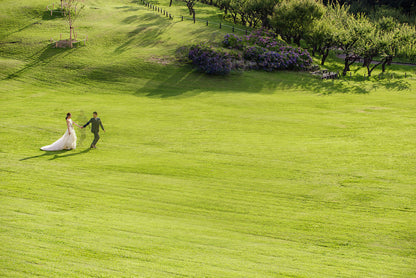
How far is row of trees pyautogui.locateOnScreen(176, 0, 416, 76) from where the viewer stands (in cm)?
6588

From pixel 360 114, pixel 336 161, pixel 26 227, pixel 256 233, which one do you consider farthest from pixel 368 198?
pixel 360 114

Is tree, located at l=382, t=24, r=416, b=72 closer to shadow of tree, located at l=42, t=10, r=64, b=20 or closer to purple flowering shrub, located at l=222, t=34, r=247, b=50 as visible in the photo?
purple flowering shrub, located at l=222, t=34, r=247, b=50

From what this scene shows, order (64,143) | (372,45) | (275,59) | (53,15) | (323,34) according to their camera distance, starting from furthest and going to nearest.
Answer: (53,15) < (323,34) < (372,45) < (275,59) < (64,143)

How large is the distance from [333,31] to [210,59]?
2691cm

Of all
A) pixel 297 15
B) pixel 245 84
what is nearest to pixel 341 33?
pixel 297 15

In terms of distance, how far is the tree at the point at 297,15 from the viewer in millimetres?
74312

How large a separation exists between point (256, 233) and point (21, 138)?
2225cm

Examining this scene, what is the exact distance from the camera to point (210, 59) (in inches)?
2304

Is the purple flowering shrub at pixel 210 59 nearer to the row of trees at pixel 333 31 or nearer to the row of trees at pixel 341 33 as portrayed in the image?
the row of trees at pixel 341 33

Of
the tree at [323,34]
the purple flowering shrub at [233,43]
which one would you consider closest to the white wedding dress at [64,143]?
the purple flowering shrub at [233,43]

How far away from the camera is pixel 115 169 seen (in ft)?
87.2

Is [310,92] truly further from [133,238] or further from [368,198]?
[133,238]

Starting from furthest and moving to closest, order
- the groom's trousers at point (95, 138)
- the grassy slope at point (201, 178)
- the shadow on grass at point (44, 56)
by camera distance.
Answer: the shadow on grass at point (44, 56), the groom's trousers at point (95, 138), the grassy slope at point (201, 178)

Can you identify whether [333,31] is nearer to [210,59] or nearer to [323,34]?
[323,34]
